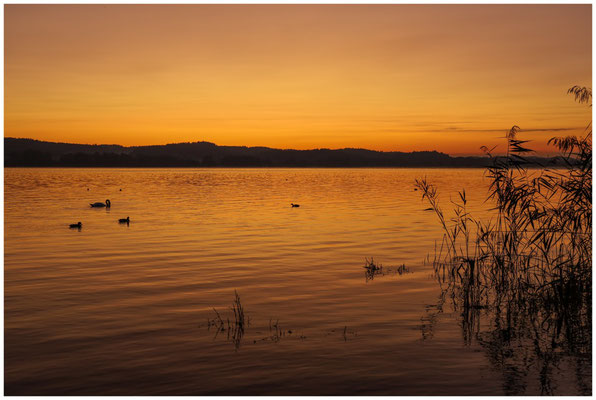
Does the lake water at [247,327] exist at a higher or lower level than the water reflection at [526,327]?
lower

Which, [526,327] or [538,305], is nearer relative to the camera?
[526,327]

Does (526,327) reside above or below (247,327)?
above

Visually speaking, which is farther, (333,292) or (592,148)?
(333,292)

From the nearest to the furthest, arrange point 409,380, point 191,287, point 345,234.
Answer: point 409,380, point 191,287, point 345,234

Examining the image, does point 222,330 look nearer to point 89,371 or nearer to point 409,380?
point 89,371

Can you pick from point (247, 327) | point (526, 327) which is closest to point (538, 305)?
point (526, 327)

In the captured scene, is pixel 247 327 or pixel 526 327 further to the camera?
pixel 247 327

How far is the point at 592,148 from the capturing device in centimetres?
1320

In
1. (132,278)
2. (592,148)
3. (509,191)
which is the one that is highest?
(592,148)

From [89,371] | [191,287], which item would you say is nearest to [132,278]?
[191,287]

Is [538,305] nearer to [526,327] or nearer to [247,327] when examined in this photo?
[526,327]

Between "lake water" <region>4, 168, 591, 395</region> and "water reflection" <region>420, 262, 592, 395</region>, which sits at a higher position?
"water reflection" <region>420, 262, 592, 395</region>

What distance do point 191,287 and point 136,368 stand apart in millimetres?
7098

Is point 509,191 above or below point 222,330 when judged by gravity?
above
